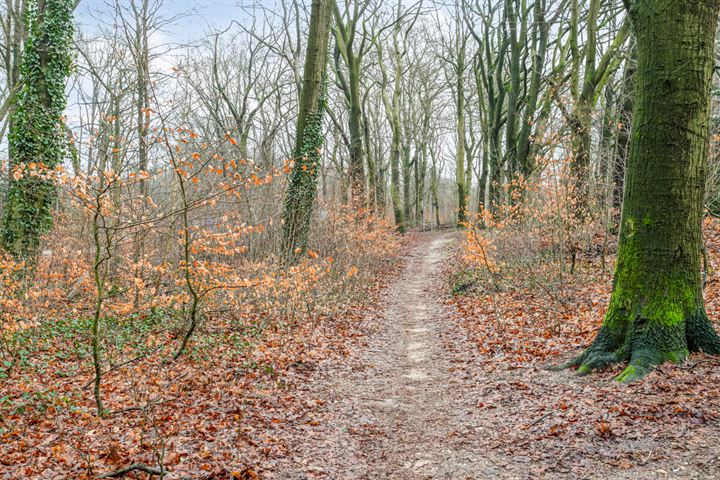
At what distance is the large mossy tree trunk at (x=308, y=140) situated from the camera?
1094 cm

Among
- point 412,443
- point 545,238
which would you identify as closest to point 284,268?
point 412,443

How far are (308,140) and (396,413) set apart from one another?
26.5ft

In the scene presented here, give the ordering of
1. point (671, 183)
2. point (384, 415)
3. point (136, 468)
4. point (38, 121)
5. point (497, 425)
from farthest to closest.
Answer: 1. point (38, 121)
2. point (384, 415)
3. point (671, 183)
4. point (497, 425)
5. point (136, 468)

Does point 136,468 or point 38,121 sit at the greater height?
point 38,121

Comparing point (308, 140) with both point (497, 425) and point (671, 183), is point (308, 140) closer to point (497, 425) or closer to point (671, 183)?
point (671, 183)

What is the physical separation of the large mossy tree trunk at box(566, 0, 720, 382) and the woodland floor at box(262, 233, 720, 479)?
38cm

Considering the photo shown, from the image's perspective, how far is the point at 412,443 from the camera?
452 cm

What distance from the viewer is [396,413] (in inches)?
207

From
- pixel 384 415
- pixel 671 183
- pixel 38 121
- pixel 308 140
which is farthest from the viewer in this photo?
pixel 308 140

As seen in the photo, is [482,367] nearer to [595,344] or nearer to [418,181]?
[595,344]

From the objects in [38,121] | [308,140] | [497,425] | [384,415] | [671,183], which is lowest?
[384,415]

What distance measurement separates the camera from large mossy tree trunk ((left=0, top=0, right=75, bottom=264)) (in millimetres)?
10852

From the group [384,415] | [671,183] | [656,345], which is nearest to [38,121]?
[384,415]

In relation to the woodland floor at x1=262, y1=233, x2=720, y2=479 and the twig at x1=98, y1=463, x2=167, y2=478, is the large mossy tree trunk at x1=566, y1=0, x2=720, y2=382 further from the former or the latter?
the twig at x1=98, y1=463, x2=167, y2=478
